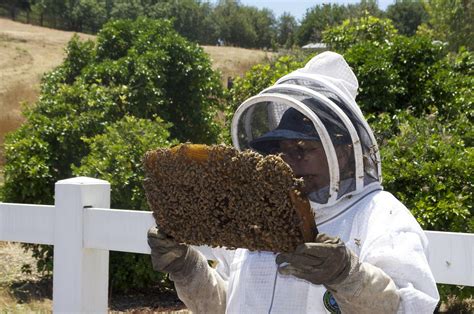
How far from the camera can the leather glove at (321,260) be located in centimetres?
177

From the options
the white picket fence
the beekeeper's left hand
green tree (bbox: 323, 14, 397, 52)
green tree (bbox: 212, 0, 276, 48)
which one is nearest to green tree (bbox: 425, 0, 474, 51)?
green tree (bbox: 323, 14, 397, 52)

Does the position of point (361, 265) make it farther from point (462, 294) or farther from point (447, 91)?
point (447, 91)

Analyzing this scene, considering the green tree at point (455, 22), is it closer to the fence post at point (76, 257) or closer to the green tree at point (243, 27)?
the fence post at point (76, 257)

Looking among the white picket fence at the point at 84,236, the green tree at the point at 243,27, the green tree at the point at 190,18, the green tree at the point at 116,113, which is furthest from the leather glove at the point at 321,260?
the green tree at the point at 243,27

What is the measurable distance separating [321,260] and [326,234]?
0.14m

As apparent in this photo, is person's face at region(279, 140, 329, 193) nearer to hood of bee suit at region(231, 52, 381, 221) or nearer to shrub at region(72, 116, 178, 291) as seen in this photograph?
hood of bee suit at region(231, 52, 381, 221)

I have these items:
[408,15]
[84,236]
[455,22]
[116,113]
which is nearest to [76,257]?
[84,236]

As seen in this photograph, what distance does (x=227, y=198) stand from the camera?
1918 mm

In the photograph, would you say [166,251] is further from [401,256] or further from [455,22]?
[455,22]

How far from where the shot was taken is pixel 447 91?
6285 millimetres

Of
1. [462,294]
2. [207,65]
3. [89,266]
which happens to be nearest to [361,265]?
[89,266]

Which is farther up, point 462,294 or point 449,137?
point 449,137

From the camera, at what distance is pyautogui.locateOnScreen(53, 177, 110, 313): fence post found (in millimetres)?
3521

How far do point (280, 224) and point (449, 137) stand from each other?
3.90m
